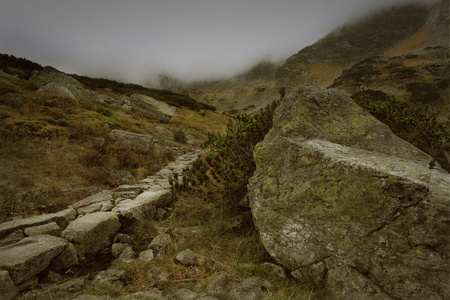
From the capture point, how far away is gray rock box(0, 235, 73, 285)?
8.05 ft

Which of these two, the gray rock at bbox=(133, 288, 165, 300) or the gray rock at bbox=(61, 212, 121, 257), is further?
the gray rock at bbox=(61, 212, 121, 257)

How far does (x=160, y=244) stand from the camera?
3553 mm

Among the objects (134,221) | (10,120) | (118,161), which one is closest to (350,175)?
(134,221)

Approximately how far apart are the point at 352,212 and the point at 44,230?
5.21 m

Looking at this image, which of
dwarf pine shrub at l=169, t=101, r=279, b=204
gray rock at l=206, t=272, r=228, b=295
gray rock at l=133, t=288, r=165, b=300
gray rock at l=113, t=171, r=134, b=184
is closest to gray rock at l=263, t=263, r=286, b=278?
gray rock at l=206, t=272, r=228, b=295

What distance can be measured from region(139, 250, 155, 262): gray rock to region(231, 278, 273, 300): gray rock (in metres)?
1.65

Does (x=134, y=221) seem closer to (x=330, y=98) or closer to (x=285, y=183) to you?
(x=285, y=183)

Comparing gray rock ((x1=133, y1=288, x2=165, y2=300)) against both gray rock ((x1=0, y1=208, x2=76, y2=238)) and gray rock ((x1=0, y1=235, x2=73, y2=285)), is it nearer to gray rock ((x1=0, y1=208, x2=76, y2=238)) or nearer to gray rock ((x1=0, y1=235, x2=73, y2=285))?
gray rock ((x1=0, y1=235, x2=73, y2=285))

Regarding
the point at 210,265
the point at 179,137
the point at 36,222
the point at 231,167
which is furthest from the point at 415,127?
the point at 179,137

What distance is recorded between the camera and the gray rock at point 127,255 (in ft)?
10.7

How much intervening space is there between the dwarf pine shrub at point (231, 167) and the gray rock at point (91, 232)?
1.50 metres

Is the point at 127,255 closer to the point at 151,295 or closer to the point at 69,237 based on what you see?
the point at 69,237

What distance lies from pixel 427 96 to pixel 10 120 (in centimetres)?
3589

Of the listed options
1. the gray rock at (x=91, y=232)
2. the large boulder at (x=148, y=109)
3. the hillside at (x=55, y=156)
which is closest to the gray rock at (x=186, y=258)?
the gray rock at (x=91, y=232)
